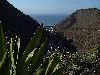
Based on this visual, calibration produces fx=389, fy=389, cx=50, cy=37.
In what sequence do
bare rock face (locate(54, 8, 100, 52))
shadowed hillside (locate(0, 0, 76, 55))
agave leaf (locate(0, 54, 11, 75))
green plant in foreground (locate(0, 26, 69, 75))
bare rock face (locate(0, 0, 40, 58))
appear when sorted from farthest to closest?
bare rock face (locate(54, 8, 100, 52))
bare rock face (locate(0, 0, 40, 58))
shadowed hillside (locate(0, 0, 76, 55))
green plant in foreground (locate(0, 26, 69, 75))
agave leaf (locate(0, 54, 11, 75))

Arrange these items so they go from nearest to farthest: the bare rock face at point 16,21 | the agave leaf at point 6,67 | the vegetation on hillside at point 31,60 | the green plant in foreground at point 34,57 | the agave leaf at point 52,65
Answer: the agave leaf at point 6,67 → the vegetation on hillside at point 31,60 → the green plant in foreground at point 34,57 → the agave leaf at point 52,65 → the bare rock face at point 16,21

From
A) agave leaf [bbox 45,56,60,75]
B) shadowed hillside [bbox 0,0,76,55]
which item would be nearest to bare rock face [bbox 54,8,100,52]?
shadowed hillside [bbox 0,0,76,55]

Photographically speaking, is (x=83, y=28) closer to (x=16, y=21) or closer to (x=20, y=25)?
(x=20, y=25)

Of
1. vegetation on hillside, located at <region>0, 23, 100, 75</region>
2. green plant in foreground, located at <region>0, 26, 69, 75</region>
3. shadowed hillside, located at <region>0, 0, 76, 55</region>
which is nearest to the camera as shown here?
vegetation on hillside, located at <region>0, 23, 100, 75</region>

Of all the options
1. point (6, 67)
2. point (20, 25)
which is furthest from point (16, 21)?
point (6, 67)

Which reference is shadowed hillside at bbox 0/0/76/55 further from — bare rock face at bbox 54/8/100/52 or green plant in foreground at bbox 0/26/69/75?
green plant in foreground at bbox 0/26/69/75

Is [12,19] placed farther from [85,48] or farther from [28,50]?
[28,50]

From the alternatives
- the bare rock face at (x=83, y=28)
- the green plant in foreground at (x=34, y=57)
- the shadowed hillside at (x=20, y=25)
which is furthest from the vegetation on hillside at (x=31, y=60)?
the bare rock face at (x=83, y=28)

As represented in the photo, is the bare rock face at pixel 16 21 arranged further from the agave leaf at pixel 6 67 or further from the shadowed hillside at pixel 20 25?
the agave leaf at pixel 6 67
